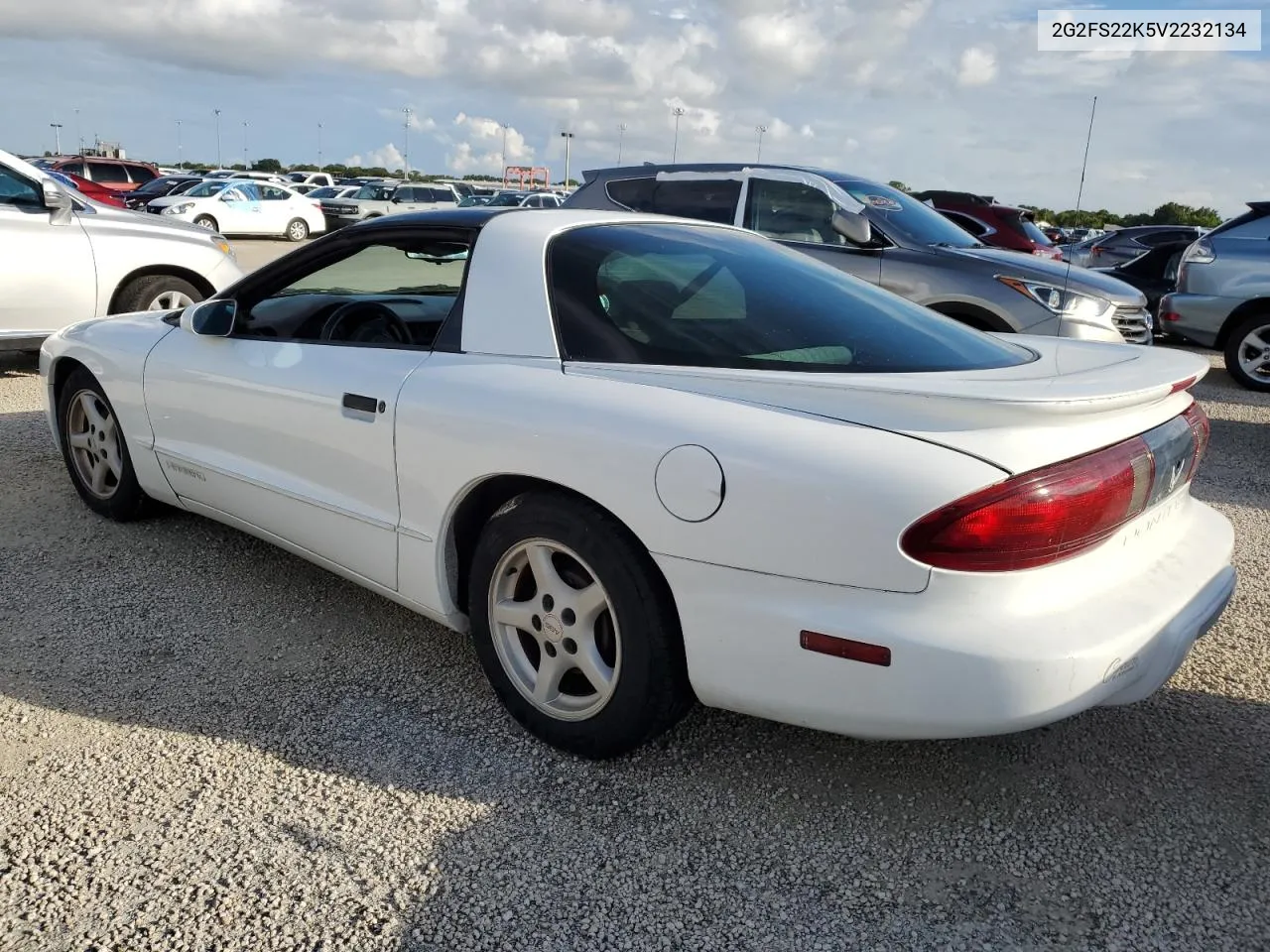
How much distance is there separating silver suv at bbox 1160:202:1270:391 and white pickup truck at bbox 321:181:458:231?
79.8ft

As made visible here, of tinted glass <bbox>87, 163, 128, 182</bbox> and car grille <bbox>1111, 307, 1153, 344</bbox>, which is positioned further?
tinted glass <bbox>87, 163, 128, 182</bbox>

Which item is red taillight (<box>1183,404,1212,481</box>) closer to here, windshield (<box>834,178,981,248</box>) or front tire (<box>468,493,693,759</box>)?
front tire (<box>468,493,693,759</box>)

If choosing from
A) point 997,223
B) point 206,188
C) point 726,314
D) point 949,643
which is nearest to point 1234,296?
point 997,223

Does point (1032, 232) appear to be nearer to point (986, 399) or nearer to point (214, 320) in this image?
point (214, 320)

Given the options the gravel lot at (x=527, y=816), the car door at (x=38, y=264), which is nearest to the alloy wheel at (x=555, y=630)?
the gravel lot at (x=527, y=816)

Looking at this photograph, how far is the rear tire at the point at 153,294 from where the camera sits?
7398 mm

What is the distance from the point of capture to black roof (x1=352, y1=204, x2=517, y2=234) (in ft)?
10.2

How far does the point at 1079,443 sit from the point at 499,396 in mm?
1369

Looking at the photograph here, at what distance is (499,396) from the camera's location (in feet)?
8.83

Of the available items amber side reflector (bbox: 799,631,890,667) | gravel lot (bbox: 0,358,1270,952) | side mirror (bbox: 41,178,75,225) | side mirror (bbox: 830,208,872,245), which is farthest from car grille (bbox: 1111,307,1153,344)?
side mirror (bbox: 41,178,75,225)

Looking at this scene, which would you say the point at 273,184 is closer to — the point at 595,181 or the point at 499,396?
the point at 595,181

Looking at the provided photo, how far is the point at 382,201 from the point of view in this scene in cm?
3209

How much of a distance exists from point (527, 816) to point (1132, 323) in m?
5.94

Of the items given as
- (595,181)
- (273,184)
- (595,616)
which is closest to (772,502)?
(595,616)
